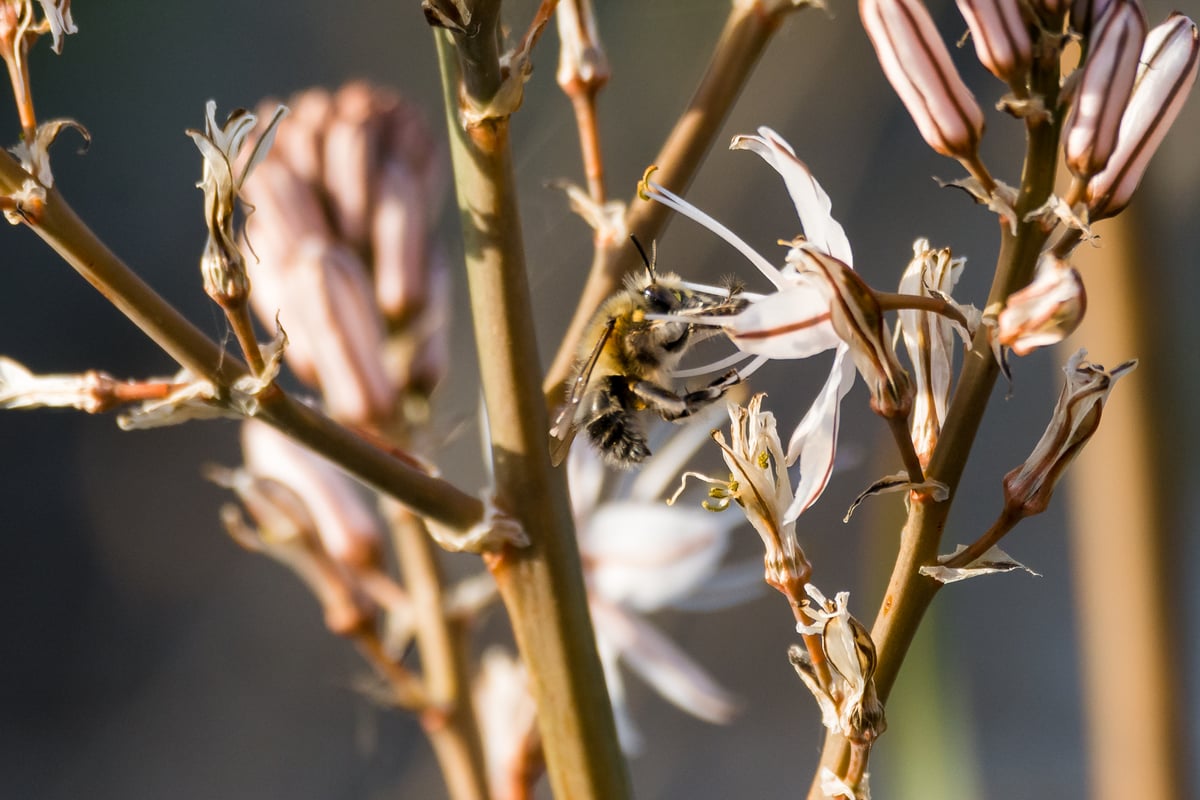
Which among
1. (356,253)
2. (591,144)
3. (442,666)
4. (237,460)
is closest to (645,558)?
(442,666)

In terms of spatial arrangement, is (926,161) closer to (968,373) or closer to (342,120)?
(342,120)

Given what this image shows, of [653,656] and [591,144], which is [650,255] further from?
[653,656]

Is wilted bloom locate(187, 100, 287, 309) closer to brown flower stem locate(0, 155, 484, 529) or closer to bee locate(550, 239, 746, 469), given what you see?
brown flower stem locate(0, 155, 484, 529)

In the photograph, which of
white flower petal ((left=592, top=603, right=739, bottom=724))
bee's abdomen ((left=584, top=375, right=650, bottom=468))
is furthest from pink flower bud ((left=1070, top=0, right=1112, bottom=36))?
white flower petal ((left=592, top=603, right=739, bottom=724))

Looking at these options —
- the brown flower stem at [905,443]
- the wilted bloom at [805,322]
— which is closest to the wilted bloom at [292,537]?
the wilted bloom at [805,322]

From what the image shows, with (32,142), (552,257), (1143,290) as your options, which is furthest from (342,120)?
(552,257)

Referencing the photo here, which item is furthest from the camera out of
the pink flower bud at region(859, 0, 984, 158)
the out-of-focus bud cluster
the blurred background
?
the blurred background
